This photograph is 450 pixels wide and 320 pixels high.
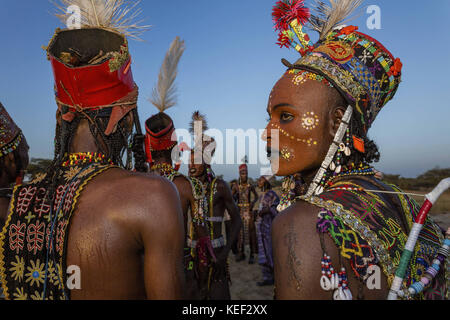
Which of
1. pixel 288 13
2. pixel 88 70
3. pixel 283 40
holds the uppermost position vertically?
pixel 288 13

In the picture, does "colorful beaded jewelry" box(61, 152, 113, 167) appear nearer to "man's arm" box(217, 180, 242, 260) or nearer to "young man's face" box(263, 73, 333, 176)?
"young man's face" box(263, 73, 333, 176)

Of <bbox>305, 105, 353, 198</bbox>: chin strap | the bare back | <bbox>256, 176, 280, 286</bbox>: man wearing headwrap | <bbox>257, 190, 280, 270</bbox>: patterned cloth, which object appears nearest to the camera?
the bare back

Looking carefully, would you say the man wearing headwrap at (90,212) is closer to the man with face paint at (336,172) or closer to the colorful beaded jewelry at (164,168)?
the man with face paint at (336,172)

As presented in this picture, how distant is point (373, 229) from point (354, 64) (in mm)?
1157

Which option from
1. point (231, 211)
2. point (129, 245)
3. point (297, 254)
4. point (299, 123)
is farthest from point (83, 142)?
point (231, 211)

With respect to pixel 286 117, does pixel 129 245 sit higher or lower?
lower

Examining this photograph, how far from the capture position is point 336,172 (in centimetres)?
202

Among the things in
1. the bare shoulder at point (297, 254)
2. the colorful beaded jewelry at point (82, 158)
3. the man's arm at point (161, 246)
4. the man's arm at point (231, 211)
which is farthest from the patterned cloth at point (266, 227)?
the bare shoulder at point (297, 254)

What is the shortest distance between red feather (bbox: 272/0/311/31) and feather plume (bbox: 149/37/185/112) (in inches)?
96.9

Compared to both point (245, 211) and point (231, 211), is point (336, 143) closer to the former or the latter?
point (231, 211)

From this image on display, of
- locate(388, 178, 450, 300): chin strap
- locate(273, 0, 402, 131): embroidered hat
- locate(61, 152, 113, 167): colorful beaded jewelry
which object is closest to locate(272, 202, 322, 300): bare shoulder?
locate(388, 178, 450, 300): chin strap

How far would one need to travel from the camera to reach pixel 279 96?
6.79ft

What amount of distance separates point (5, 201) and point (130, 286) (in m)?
1.31

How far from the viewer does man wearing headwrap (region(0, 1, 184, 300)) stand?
5.95 ft
